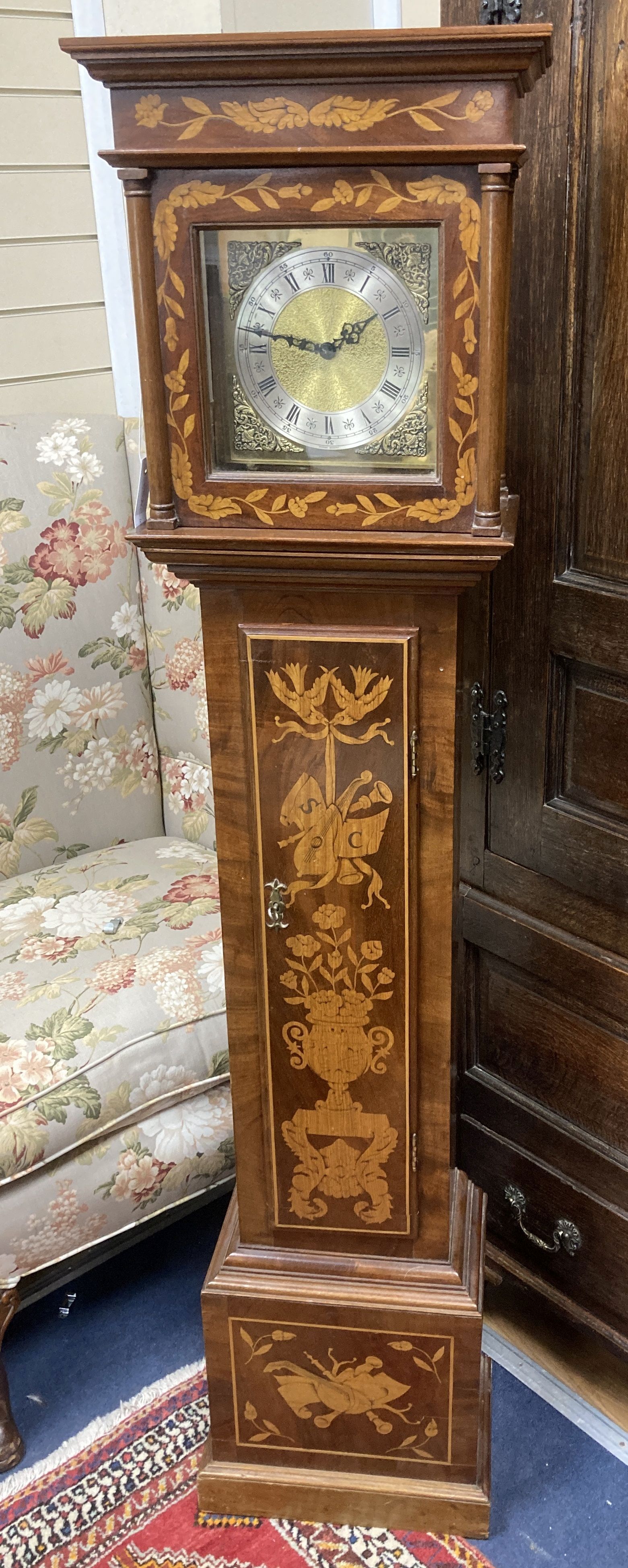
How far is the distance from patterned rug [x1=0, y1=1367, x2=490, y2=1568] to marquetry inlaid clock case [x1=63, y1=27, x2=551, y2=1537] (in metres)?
0.03

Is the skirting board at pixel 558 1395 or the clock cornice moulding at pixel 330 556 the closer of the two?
the clock cornice moulding at pixel 330 556

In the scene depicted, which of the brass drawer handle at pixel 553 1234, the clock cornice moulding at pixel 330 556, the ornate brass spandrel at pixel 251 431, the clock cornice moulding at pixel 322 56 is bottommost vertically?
the brass drawer handle at pixel 553 1234

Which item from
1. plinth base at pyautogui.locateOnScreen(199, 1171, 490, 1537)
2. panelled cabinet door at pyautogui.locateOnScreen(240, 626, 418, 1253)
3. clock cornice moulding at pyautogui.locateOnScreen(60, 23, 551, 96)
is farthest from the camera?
plinth base at pyautogui.locateOnScreen(199, 1171, 490, 1537)

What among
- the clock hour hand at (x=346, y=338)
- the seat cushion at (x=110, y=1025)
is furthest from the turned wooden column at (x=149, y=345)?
the seat cushion at (x=110, y=1025)

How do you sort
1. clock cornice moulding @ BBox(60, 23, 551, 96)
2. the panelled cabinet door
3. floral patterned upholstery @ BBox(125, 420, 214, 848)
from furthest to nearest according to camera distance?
floral patterned upholstery @ BBox(125, 420, 214, 848) → the panelled cabinet door → clock cornice moulding @ BBox(60, 23, 551, 96)

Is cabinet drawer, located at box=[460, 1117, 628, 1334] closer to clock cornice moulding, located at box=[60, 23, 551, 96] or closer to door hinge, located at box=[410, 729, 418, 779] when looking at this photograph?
door hinge, located at box=[410, 729, 418, 779]

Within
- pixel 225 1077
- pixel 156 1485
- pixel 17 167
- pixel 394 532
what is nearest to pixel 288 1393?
pixel 156 1485

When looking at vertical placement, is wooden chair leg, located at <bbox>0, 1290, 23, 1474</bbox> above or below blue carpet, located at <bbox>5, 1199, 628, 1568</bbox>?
above

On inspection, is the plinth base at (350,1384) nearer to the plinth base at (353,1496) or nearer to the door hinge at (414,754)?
the plinth base at (353,1496)

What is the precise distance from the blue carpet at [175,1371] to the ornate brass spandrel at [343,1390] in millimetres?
129

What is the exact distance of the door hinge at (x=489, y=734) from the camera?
4.46 feet

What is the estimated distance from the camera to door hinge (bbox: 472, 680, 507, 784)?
1358mm

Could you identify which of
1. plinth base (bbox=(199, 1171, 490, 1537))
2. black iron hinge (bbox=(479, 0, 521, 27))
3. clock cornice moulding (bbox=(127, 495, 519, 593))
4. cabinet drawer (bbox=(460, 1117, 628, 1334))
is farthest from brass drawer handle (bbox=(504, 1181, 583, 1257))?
black iron hinge (bbox=(479, 0, 521, 27))

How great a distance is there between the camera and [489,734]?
4.52 feet
